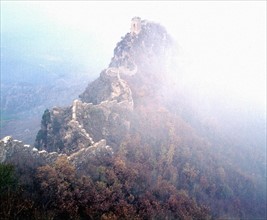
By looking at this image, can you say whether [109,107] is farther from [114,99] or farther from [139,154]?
[139,154]

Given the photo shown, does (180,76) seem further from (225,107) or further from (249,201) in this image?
(249,201)

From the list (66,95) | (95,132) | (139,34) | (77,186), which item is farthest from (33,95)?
(77,186)

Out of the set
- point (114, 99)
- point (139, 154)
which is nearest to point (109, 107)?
→ point (114, 99)

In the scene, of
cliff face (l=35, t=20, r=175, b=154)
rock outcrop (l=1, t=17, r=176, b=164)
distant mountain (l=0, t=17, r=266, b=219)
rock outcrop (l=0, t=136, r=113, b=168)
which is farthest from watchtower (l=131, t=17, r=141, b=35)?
rock outcrop (l=0, t=136, r=113, b=168)

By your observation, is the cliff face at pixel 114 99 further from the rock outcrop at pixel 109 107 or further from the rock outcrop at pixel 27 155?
the rock outcrop at pixel 27 155

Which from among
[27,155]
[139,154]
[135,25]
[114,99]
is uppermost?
[135,25]

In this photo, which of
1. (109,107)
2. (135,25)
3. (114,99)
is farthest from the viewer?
(135,25)

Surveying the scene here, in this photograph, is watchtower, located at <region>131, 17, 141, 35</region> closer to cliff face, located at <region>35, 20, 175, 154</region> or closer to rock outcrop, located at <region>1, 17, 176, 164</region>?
rock outcrop, located at <region>1, 17, 176, 164</region>

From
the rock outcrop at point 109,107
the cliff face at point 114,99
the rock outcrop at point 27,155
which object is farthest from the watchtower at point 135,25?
the rock outcrop at point 27,155

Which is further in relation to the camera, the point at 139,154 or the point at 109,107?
the point at 109,107
